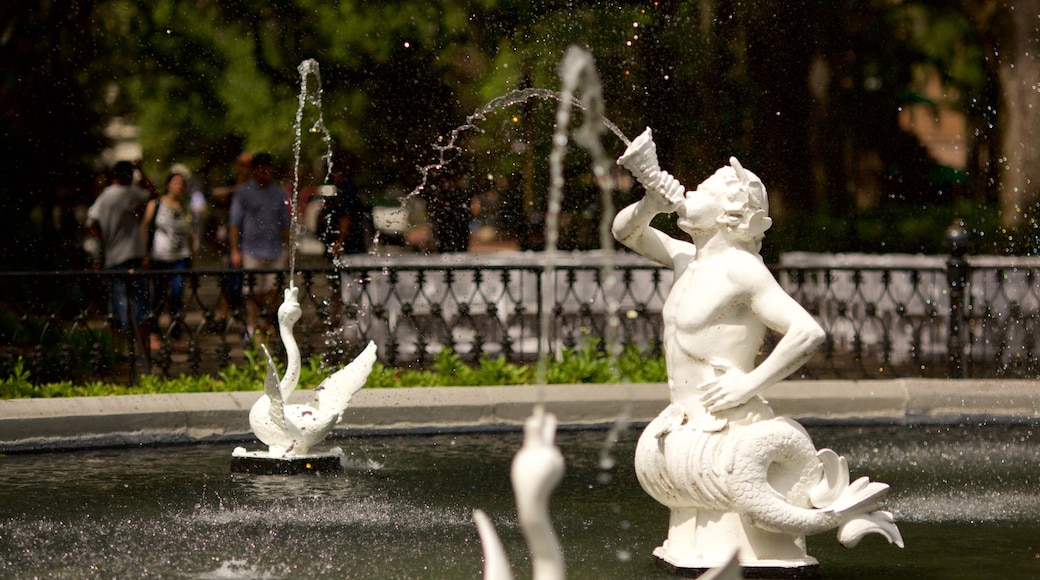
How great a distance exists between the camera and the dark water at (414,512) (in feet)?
19.8

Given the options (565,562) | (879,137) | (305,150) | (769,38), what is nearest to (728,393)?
(565,562)

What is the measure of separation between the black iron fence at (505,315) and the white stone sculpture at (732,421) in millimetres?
4899

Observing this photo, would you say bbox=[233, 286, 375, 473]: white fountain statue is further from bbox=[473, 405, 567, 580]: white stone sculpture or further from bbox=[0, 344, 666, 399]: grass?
bbox=[473, 405, 567, 580]: white stone sculpture

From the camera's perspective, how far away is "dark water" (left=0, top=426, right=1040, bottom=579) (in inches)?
237

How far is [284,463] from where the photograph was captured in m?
8.32

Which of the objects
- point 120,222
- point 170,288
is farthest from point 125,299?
point 120,222

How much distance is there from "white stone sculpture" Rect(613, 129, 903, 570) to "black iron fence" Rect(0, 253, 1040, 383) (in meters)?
4.90

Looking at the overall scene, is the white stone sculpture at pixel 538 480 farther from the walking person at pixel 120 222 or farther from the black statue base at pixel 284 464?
the walking person at pixel 120 222

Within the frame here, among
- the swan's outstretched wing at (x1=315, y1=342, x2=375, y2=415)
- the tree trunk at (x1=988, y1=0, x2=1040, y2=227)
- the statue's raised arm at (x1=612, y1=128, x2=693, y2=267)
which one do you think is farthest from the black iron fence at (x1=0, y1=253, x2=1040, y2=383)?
the statue's raised arm at (x1=612, y1=128, x2=693, y2=267)

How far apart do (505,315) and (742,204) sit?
29.7ft

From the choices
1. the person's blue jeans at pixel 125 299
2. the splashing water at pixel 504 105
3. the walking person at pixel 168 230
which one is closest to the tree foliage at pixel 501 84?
the splashing water at pixel 504 105

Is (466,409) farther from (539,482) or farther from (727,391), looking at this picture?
(539,482)

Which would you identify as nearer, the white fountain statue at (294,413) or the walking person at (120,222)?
the white fountain statue at (294,413)

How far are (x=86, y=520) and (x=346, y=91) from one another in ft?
61.1
